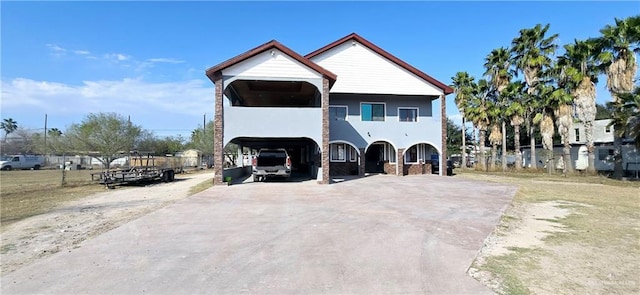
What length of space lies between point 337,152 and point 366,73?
596cm

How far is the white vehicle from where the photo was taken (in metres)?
40.3

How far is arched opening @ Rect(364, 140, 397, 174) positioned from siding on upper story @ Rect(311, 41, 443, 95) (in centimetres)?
406

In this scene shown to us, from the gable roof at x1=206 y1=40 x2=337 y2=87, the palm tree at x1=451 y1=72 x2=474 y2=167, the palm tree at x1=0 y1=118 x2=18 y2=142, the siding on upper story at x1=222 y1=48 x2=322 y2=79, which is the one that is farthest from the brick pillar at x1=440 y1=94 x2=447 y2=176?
the palm tree at x1=0 y1=118 x2=18 y2=142

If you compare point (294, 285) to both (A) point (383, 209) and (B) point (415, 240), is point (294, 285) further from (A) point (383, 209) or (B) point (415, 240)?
(A) point (383, 209)

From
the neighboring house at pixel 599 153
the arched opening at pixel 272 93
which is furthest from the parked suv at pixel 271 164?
the neighboring house at pixel 599 153

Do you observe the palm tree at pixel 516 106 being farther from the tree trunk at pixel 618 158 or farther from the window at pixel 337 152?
the window at pixel 337 152

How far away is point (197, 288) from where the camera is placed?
4238 mm

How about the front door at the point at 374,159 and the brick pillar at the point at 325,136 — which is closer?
the brick pillar at the point at 325,136

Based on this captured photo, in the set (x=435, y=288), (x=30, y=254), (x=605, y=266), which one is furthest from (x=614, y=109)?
(x=30, y=254)

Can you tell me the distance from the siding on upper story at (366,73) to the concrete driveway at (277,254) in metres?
15.1

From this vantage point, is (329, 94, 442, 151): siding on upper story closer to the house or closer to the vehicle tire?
the house

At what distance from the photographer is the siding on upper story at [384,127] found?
954 inches

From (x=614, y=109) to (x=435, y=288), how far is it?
2627 centimetres

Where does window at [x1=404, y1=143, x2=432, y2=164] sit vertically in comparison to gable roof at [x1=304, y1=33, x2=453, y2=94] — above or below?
below
